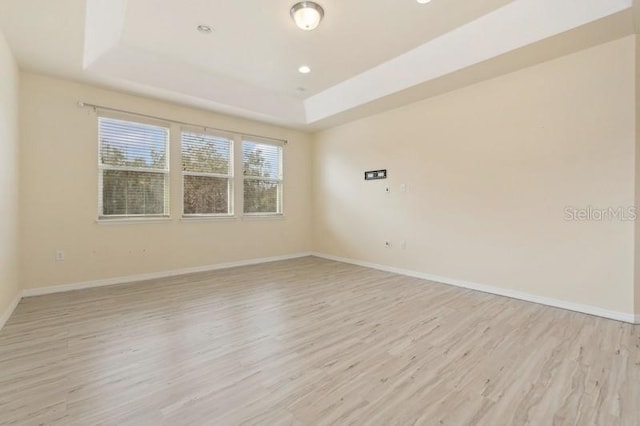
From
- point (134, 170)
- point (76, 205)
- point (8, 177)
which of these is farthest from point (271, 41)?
point (76, 205)

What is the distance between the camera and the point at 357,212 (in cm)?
547

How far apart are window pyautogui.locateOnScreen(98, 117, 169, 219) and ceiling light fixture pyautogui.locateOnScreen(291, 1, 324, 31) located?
2.78 m

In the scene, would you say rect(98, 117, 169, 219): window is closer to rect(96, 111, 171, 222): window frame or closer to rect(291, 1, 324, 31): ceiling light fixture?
rect(96, 111, 171, 222): window frame

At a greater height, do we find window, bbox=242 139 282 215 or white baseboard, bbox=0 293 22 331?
window, bbox=242 139 282 215

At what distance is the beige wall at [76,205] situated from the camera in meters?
3.53

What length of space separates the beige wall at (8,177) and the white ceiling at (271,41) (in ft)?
0.92

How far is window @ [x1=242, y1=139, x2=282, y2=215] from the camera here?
17.9 feet

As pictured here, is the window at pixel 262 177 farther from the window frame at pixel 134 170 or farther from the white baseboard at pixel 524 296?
the white baseboard at pixel 524 296

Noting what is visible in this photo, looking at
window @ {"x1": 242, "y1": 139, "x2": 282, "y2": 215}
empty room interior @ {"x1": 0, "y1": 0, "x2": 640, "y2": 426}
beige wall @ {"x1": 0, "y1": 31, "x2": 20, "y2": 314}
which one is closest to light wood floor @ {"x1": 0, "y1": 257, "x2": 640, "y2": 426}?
empty room interior @ {"x1": 0, "y1": 0, "x2": 640, "y2": 426}

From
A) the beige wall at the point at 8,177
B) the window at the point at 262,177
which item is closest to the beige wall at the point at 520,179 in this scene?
the window at the point at 262,177

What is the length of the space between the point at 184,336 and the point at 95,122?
321 centimetres

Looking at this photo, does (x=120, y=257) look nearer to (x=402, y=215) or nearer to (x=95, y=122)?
(x=95, y=122)

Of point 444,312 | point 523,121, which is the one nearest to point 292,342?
point 444,312

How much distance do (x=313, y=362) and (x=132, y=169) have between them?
3752mm
